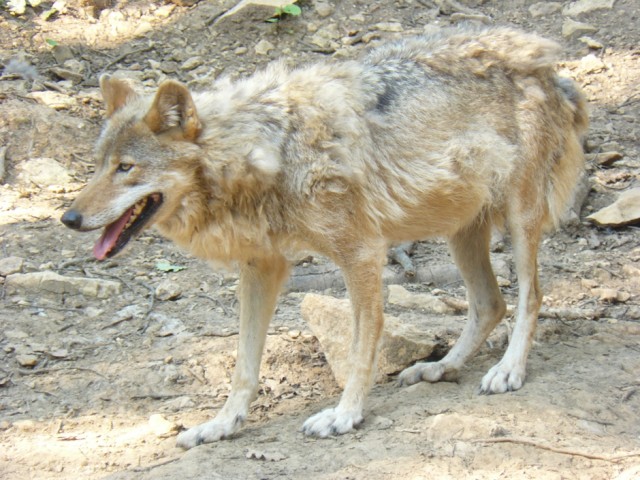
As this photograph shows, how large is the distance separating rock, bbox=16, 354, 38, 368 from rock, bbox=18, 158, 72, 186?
2.90m

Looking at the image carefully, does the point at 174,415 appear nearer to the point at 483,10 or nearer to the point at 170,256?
the point at 170,256

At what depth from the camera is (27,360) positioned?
19.6 ft

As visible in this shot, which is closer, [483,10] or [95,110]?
[95,110]

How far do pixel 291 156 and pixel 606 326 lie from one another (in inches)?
115

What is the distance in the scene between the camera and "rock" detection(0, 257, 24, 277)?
7109mm

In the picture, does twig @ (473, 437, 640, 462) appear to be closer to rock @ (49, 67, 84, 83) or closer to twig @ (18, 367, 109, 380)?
twig @ (18, 367, 109, 380)

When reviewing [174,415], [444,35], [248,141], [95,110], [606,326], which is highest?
→ [444,35]

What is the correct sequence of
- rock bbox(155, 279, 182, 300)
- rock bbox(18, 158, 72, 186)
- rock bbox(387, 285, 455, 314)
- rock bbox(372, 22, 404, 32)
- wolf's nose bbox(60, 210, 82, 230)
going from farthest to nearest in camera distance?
rock bbox(372, 22, 404, 32), rock bbox(18, 158, 72, 186), rock bbox(155, 279, 182, 300), rock bbox(387, 285, 455, 314), wolf's nose bbox(60, 210, 82, 230)

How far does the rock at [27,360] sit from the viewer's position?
5.97 m

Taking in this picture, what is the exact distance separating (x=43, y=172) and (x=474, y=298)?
191 inches

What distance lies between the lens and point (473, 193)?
18.0 ft

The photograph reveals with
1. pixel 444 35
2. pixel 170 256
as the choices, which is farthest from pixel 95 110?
pixel 444 35

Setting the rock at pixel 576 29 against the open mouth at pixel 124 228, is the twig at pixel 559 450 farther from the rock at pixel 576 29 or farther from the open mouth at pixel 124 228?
the rock at pixel 576 29

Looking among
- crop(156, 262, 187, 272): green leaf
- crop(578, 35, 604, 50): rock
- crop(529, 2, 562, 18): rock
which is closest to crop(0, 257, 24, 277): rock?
crop(156, 262, 187, 272): green leaf
